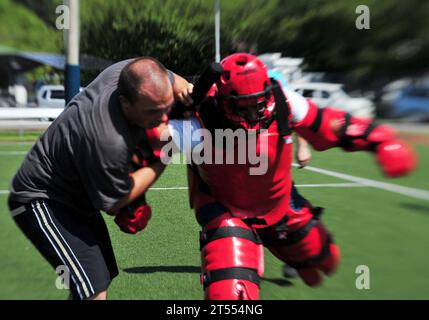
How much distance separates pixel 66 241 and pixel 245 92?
3.92 feet

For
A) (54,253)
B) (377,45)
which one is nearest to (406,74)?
(377,45)

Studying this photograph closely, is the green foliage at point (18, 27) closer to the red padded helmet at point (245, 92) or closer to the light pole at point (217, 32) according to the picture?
the light pole at point (217, 32)

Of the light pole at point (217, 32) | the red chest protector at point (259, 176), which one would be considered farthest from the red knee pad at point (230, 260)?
the light pole at point (217, 32)

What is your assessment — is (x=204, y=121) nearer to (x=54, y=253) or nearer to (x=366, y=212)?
(x=54, y=253)

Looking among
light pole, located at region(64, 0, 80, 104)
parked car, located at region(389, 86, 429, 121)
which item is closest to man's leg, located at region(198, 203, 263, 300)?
light pole, located at region(64, 0, 80, 104)

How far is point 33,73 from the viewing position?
2323 centimetres

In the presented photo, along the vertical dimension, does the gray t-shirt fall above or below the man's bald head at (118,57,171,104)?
below

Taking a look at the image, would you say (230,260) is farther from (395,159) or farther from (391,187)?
(391,187)

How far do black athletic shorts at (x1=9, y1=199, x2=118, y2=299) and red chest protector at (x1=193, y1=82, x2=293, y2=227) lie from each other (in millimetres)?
720

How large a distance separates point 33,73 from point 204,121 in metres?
21.9

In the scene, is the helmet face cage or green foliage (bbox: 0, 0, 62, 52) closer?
the helmet face cage

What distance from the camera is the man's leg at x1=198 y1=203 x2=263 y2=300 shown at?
8.97 ft

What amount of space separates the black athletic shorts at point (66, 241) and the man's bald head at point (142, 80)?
2.53ft

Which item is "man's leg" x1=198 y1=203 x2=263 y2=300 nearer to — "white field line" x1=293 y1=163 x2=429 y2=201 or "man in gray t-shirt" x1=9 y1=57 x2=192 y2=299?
"man in gray t-shirt" x1=9 y1=57 x2=192 y2=299
